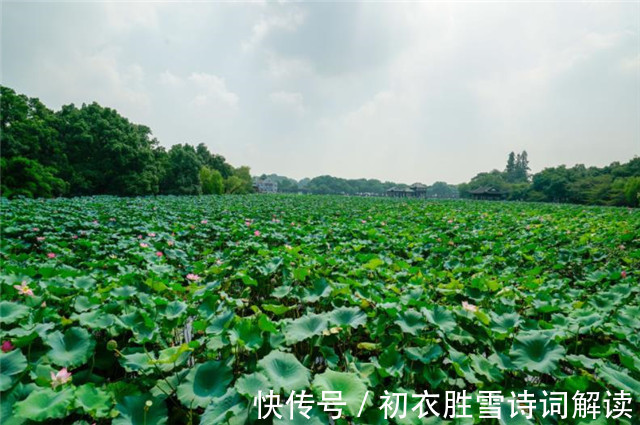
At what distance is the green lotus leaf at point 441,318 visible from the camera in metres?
1.97

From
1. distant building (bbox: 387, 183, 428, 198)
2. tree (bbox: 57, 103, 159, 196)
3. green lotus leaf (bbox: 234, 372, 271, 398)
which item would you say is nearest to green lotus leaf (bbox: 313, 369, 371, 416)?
green lotus leaf (bbox: 234, 372, 271, 398)

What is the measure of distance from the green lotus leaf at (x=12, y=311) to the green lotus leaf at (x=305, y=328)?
1630 mm

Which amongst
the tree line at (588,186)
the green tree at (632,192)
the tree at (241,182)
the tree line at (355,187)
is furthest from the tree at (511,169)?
the tree at (241,182)

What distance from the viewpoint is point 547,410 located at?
1.49 meters

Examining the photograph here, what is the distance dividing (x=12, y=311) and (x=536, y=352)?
3.18 m

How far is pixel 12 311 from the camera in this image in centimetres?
196

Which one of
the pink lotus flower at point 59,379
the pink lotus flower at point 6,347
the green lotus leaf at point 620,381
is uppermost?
the pink lotus flower at point 6,347

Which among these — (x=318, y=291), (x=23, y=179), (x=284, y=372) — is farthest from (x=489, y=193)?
(x=284, y=372)

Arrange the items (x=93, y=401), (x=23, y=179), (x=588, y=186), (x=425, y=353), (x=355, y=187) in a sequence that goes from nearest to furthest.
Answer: (x=93, y=401), (x=425, y=353), (x=23, y=179), (x=588, y=186), (x=355, y=187)

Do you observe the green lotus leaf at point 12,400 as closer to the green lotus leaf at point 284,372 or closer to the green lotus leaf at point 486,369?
the green lotus leaf at point 284,372

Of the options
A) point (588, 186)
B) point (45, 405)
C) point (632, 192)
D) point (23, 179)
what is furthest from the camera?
point (588, 186)

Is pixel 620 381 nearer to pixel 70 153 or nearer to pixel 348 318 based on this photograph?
pixel 348 318

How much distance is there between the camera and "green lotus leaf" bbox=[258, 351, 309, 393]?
147 cm

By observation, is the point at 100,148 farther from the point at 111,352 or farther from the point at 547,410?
the point at 547,410
